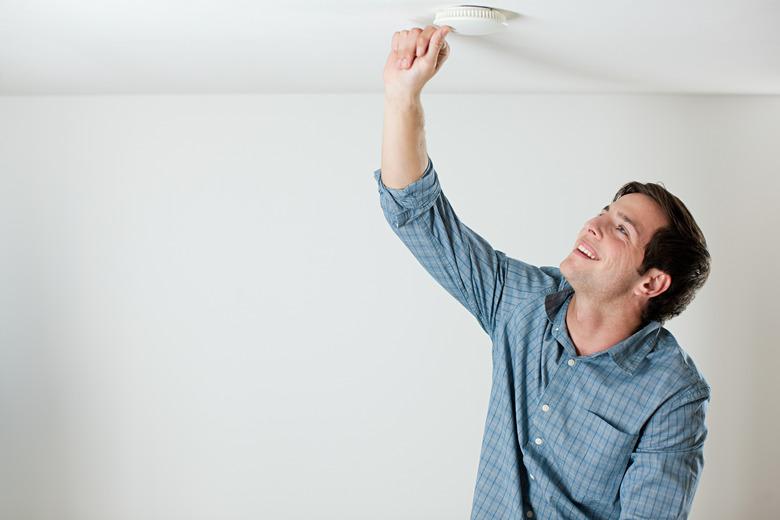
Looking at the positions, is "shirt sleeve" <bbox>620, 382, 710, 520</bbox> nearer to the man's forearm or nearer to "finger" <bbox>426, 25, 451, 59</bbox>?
the man's forearm

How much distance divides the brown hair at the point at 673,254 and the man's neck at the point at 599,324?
0.07 m

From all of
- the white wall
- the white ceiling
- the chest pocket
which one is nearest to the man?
the chest pocket

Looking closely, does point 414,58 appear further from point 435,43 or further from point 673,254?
point 673,254

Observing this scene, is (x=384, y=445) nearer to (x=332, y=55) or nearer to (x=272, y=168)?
(x=272, y=168)

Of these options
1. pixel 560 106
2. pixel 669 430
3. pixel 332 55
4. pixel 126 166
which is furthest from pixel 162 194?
pixel 669 430

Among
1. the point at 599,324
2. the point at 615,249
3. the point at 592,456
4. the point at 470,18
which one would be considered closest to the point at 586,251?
the point at 615,249

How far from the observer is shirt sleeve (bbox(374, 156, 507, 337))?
2.16 metres

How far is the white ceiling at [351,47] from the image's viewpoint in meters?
2.19

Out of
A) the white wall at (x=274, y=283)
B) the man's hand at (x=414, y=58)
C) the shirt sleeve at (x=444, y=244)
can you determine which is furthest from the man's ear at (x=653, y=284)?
the white wall at (x=274, y=283)

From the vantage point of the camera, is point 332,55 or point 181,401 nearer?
point 332,55

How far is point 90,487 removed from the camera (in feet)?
12.6

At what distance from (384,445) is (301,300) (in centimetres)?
74

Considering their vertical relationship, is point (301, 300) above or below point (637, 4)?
below

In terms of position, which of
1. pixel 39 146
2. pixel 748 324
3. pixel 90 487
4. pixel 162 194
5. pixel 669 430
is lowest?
pixel 90 487
